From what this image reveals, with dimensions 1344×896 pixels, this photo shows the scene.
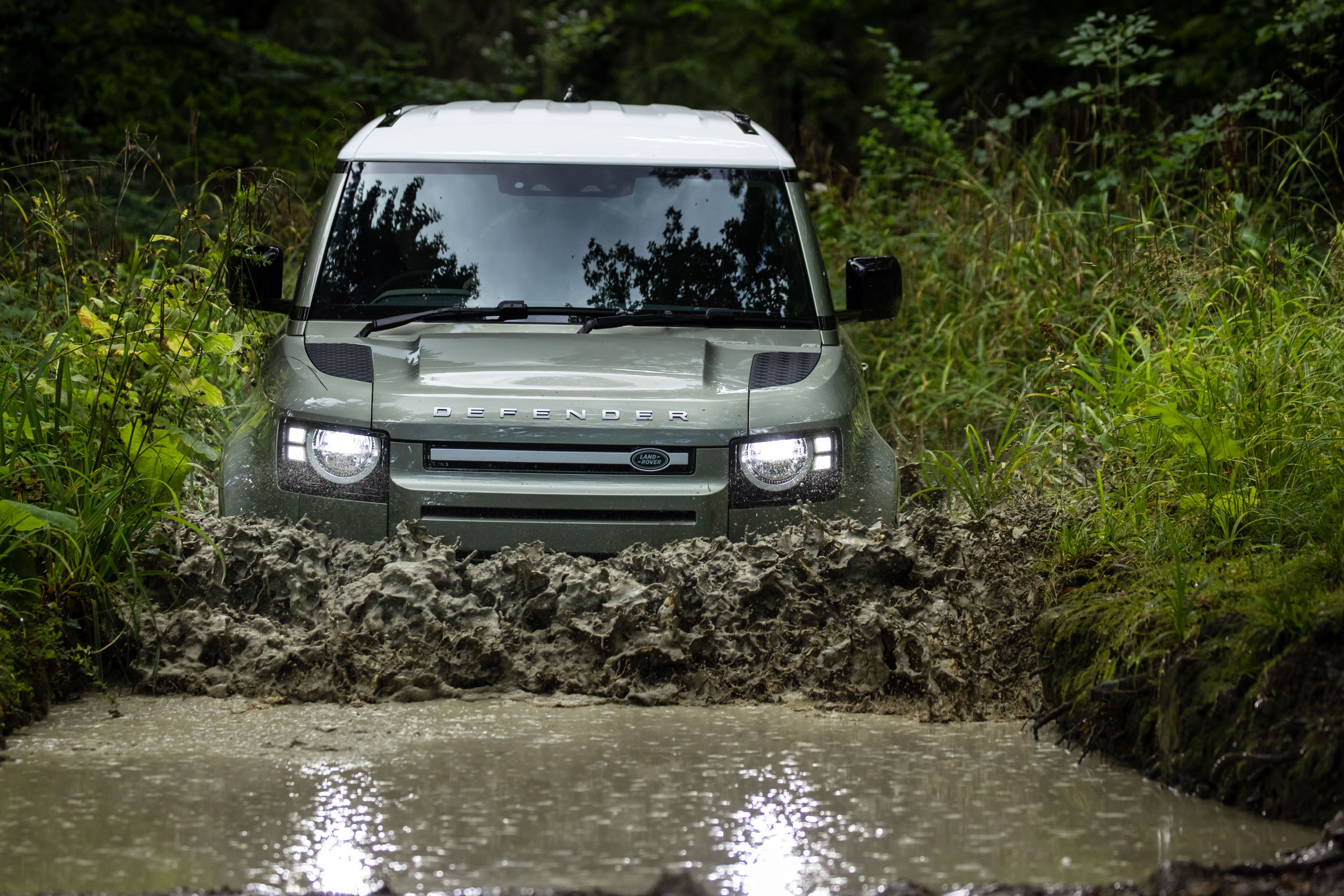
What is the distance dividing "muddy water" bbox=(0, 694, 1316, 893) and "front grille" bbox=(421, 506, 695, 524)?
644mm

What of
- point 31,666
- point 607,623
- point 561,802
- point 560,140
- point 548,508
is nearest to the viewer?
point 561,802

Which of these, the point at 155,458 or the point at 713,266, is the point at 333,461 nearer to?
the point at 155,458

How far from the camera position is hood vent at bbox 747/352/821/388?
4906 mm

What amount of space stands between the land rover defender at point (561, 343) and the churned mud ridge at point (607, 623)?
0.14m

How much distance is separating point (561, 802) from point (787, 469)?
5.46ft

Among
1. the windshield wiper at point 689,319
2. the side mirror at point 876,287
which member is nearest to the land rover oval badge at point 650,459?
the windshield wiper at point 689,319

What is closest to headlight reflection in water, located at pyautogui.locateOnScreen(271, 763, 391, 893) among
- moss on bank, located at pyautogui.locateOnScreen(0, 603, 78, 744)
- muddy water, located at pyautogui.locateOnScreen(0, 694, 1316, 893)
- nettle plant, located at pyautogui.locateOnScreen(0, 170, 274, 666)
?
muddy water, located at pyautogui.locateOnScreen(0, 694, 1316, 893)

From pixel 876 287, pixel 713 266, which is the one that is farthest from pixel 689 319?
pixel 876 287

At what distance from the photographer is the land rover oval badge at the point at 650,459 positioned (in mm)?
4676

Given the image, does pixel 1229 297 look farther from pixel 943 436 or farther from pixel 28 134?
pixel 28 134

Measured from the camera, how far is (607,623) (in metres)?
4.48

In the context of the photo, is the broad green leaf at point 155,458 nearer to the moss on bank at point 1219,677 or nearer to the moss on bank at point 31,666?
the moss on bank at point 31,666

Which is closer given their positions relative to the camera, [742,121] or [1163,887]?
[1163,887]

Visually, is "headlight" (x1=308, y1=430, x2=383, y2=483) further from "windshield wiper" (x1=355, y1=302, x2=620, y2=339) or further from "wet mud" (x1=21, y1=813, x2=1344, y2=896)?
"wet mud" (x1=21, y1=813, x2=1344, y2=896)
